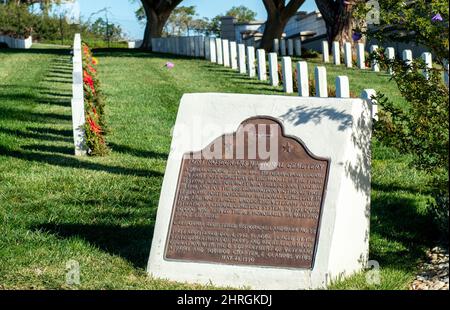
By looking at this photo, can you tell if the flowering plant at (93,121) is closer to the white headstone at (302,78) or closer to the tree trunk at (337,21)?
the white headstone at (302,78)

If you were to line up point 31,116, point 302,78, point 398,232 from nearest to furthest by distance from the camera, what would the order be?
point 398,232 → point 31,116 → point 302,78

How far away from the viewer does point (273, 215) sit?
607 cm

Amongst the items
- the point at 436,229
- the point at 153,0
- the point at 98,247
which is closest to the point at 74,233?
the point at 98,247

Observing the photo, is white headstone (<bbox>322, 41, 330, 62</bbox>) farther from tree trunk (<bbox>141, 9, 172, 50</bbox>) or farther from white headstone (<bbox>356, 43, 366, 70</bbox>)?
tree trunk (<bbox>141, 9, 172, 50</bbox>)

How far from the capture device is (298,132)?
6.13m

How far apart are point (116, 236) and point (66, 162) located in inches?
134

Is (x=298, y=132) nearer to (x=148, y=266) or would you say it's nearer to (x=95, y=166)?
(x=148, y=266)

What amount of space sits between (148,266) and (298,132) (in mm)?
1378

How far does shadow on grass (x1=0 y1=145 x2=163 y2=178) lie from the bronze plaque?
3342 mm

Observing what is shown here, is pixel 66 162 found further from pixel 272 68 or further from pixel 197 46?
pixel 197 46

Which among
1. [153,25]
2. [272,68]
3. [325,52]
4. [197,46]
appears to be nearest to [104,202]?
[272,68]

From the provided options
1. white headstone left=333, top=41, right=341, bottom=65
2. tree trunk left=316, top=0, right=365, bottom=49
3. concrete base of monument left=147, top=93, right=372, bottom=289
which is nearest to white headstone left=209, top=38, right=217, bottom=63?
tree trunk left=316, top=0, right=365, bottom=49

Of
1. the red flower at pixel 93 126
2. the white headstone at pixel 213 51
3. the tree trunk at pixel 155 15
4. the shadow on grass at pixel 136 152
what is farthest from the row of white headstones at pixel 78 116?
→ the tree trunk at pixel 155 15

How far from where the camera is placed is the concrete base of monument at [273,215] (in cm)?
A: 592
